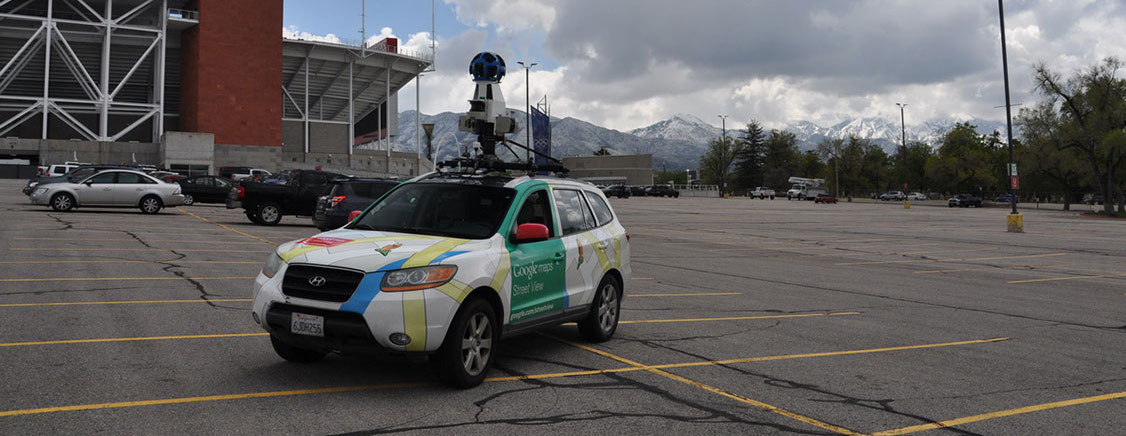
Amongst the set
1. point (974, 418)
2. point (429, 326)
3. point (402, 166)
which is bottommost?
point (974, 418)

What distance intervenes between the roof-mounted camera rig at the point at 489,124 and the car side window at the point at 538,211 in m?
0.37

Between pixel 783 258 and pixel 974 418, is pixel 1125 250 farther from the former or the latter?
pixel 974 418

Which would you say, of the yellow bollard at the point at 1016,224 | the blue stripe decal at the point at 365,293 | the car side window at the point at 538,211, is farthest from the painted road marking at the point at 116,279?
the yellow bollard at the point at 1016,224

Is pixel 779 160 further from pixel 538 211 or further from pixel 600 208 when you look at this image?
pixel 538 211

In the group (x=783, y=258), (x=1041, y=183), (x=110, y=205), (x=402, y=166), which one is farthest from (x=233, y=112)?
(x=1041, y=183)

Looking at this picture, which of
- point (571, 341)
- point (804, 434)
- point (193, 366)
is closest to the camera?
point (804, 434)

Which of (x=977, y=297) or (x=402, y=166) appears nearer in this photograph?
(x=977, y=297)

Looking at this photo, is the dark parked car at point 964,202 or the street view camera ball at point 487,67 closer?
the street view camera ball at point 487,67

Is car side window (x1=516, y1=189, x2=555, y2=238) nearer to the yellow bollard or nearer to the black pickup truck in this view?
the black pickup truck

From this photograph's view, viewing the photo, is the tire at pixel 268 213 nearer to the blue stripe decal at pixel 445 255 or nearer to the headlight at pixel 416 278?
the blue stripe decal at pixel 445 255

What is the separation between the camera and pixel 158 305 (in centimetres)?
900

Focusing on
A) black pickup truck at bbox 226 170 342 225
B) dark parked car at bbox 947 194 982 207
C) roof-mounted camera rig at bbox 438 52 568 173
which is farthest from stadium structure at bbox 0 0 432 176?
dark parked car at bbox 947 194 982 207

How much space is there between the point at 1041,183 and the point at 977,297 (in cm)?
9253

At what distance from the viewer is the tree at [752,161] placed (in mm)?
154500
